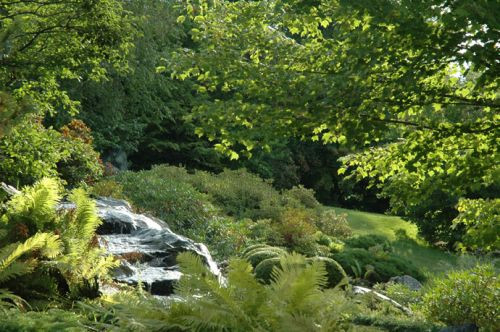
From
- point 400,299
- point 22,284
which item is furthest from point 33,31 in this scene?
point 400,299

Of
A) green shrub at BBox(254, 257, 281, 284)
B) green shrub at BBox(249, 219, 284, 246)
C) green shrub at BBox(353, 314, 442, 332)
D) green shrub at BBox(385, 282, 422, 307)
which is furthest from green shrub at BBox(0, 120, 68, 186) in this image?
green shrub at BBox(249, 219, 284, 246)

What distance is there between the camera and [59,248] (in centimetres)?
698

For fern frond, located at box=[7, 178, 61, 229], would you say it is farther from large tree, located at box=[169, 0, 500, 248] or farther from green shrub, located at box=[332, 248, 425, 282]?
green shrub, located at box=[332, 248, 425, 282]

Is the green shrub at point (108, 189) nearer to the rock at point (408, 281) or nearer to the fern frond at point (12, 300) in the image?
the rock at point (408, 281)

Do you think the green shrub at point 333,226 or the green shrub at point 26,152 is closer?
the green shrub at point 26,152

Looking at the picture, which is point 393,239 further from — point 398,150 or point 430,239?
point 398,150

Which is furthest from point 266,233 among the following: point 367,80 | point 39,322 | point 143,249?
point 39,322

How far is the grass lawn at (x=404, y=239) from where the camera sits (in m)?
22.5

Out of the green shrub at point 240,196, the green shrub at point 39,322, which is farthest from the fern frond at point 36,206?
the green shrub at point 240,196

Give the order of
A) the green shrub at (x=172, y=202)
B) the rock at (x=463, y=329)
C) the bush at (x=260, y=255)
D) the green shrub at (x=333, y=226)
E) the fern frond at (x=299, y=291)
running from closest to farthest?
the fern frond at (x=299, y=291) < the rock at (x=463, y=329) < the bush at (x=260, y=255) < the green shrub at (x=172, y=202) < the green shrub at (x=333, y=226)

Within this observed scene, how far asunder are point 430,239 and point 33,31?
65.4 ft

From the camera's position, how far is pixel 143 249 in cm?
1005

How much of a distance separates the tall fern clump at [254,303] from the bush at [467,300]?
477 cm

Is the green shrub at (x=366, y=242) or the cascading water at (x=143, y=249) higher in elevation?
the cascading water at (x=143, y=249)
